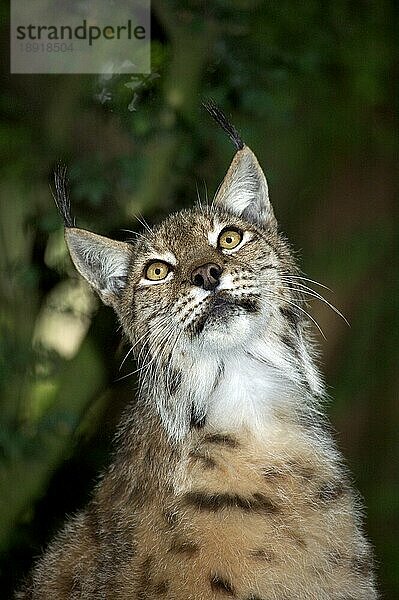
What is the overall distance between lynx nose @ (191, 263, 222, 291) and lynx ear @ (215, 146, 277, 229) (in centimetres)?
14

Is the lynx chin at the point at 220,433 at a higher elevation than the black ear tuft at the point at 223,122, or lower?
lower

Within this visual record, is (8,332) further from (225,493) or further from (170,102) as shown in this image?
(225,493)

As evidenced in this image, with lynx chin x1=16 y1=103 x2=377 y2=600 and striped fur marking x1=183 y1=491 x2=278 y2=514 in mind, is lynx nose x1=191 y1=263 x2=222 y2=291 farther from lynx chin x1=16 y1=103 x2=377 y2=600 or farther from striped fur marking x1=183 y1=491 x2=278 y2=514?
striped fur marking x1=183 y1=491 x2=278 y2=514

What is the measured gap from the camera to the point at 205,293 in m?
1.04

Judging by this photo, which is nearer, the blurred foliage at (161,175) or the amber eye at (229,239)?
the amber eye at (229,239)

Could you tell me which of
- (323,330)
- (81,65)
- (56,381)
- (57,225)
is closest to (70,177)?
(57,225)

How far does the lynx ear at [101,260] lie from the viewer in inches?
44.1

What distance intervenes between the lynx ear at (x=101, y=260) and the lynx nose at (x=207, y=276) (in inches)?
5.2

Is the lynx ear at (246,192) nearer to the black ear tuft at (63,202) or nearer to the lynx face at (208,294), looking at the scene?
the lynx face at (208,294)

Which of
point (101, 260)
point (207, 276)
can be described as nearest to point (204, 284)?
point (207, 276)

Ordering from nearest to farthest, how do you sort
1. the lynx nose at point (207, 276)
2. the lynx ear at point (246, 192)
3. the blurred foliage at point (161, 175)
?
the lynx nose at point (207, 276) → the lynx ear at point (246, 192) → the blurred foliage at point (161, 175)

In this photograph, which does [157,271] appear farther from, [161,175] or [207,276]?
[161,175]

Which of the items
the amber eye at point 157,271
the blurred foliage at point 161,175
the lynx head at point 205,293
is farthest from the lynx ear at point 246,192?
the blurred foliage at point 161,175

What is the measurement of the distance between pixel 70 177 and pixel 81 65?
18 cm
